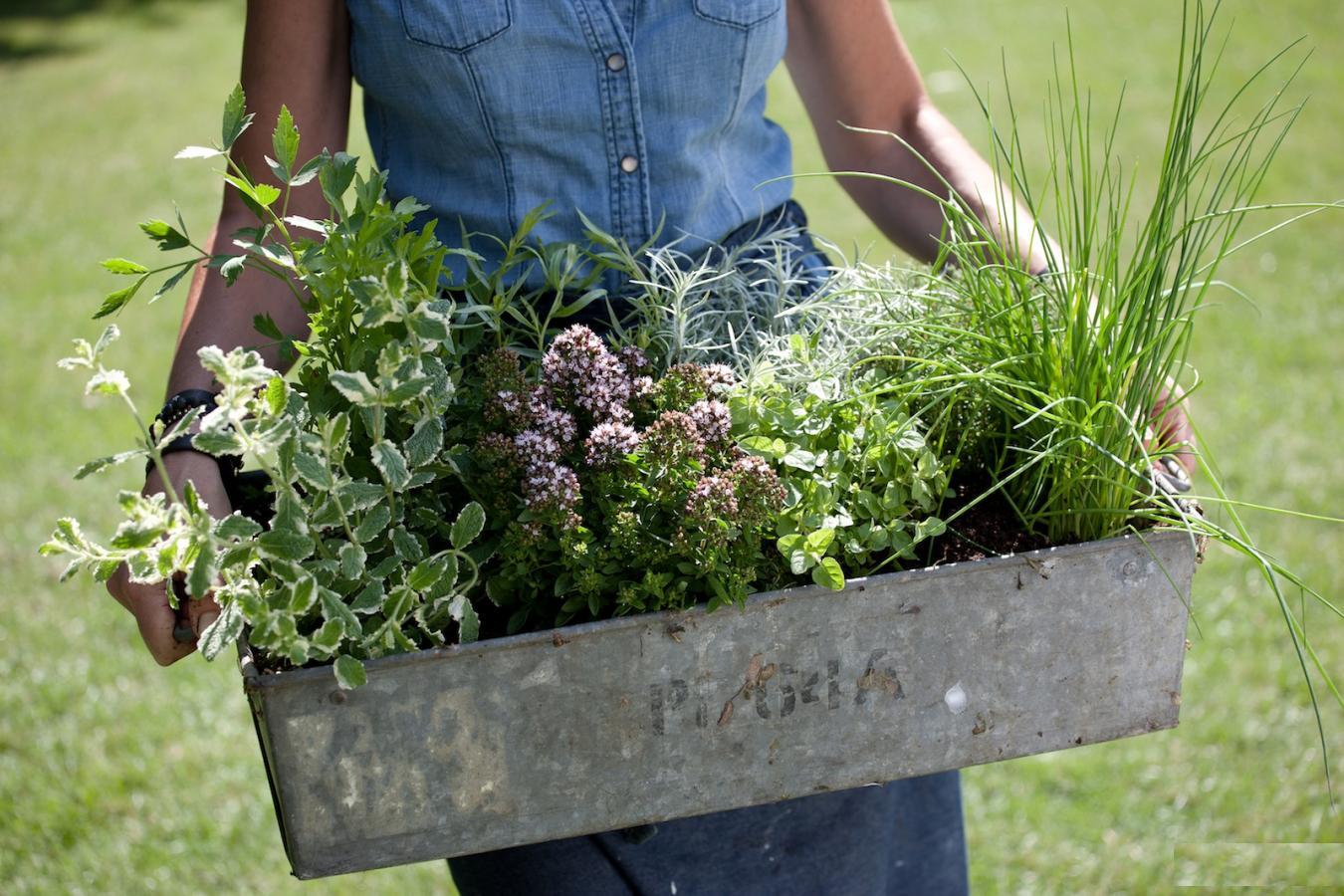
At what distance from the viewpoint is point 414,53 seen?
4.70 ft

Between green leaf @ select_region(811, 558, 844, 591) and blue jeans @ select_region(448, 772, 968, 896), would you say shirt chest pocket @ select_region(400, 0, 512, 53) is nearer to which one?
green leaf @ select_region(811, 558, 844, 591)

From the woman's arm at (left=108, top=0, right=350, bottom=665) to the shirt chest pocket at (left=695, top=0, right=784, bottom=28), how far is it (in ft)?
1.42

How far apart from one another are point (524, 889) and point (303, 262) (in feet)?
2.45

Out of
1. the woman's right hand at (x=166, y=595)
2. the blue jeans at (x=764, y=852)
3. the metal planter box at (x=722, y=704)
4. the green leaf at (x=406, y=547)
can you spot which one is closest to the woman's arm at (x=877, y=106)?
the blue jeans at (x=764, y=852)

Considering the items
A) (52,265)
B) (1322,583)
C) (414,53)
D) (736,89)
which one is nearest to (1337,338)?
(1322,583)

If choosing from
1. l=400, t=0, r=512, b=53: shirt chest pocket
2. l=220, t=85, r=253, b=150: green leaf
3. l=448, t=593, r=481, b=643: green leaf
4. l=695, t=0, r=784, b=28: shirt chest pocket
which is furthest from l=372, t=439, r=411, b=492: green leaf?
l=695, t=0, r=784, b=28: shirt chest pocket

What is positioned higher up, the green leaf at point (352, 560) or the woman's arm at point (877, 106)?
the woman's arm at point (877, 106)

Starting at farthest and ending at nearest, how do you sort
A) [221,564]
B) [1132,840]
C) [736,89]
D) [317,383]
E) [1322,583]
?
[1322,583] < [1132,840] < [736,89] < [317,383] < [221,564]

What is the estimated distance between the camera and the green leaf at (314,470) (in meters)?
1.04

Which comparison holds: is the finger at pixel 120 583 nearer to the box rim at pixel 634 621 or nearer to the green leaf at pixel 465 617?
the box rim at pixel 634 621

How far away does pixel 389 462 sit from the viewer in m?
1.07

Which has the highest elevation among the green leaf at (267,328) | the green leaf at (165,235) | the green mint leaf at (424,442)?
the green leaf at (165,235)

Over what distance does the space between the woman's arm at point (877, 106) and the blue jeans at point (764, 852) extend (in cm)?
12

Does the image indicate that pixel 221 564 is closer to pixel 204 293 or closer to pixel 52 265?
pixel 204 293
